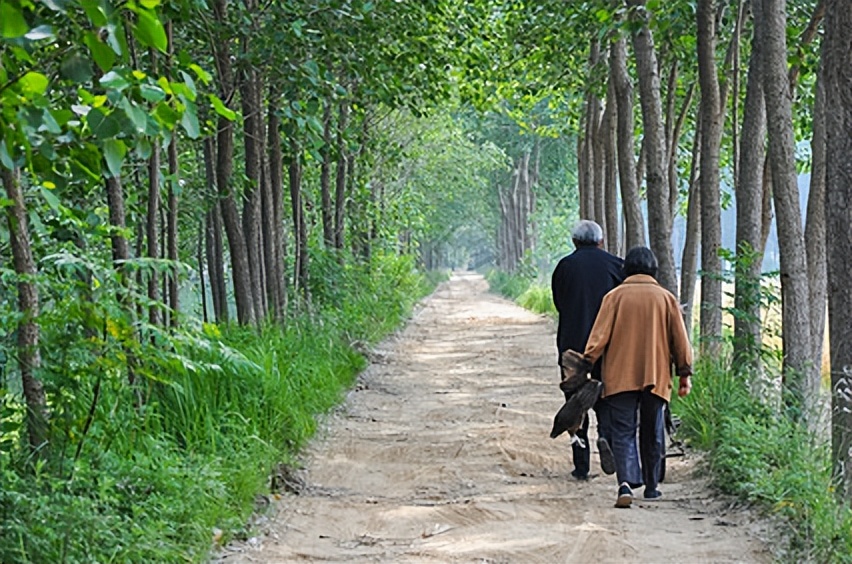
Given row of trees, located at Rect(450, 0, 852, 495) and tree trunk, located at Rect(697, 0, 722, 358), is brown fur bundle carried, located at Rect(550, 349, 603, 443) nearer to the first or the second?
row of trees, located at Rect(450, 0, 852, 495)

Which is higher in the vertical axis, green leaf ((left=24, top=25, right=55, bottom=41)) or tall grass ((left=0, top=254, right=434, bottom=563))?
green leaf ((left=24, top=25, right=55, bottom=41))

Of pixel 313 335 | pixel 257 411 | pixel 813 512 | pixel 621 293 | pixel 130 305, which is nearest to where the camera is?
pixel 813 512

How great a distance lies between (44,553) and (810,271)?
26.3ft

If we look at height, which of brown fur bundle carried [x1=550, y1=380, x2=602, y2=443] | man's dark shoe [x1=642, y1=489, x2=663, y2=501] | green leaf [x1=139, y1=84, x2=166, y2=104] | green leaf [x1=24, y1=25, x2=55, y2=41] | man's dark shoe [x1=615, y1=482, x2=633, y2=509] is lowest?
man's dark shoe [x1=642, y1=489, x2=663, y2=501]

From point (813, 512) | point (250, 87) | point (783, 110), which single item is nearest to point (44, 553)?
point (813, 512)

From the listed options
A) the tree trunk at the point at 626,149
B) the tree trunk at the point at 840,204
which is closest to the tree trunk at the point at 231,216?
the tree trunk at the point at 626,149

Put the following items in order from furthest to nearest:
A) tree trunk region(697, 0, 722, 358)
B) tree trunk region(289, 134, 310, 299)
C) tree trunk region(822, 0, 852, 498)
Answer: tree trunk region(289, 134, 310, 299)
tree trunk region(697, 0, 722, 358)
tree trunk region(822, 0, 852, 498)

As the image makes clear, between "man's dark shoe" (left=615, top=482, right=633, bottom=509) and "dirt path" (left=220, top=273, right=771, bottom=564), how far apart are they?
0.10 meters

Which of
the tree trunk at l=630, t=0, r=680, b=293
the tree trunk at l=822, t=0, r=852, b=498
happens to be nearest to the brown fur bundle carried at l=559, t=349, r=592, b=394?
the tree trunk at l=822, t=0, r=852, b=498

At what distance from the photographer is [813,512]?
A: 6.28m

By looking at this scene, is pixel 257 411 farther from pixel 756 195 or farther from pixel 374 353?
pixel 374 353

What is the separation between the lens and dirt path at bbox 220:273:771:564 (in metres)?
Answer: 6.67

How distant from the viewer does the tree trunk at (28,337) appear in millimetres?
5909

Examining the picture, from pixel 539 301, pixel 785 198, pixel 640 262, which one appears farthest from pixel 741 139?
pixel 539 301
